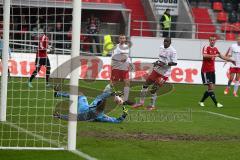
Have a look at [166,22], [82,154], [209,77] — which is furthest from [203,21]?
[82,154]

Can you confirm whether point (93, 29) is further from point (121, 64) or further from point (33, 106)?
point (33, 106)

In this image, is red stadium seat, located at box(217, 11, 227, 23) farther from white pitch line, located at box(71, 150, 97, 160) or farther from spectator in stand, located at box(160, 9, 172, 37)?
white pitch line, located at box(71, 150, 97, 160)

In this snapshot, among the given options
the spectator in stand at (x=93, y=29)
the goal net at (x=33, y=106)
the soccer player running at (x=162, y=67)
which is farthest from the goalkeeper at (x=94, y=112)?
the spectator in stand at (x=93, y=29)

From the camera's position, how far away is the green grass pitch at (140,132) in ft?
36.3

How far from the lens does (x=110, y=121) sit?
15461mm

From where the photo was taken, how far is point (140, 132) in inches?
547

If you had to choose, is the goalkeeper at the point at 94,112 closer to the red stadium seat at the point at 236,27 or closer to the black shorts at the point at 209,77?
the black shorts at the point at 209,77

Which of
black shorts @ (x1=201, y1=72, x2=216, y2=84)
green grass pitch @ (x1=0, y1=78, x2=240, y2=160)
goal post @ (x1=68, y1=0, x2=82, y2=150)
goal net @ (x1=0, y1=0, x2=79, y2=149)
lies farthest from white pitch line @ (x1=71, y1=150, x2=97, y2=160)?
black shorts @ (x1=201, y1=72, x2=216, y2=84)

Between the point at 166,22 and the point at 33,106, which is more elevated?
the point at 166,22

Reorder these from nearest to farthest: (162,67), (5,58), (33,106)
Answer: (5,58), (33,106), (162,67)

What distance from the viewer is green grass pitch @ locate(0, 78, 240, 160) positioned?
11078mm

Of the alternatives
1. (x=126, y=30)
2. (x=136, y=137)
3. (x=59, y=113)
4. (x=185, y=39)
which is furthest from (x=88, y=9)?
(x=136, y=137)

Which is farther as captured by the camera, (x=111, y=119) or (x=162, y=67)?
(x=162, y=67)

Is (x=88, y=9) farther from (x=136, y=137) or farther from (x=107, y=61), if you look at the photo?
(x=136, y=137)
